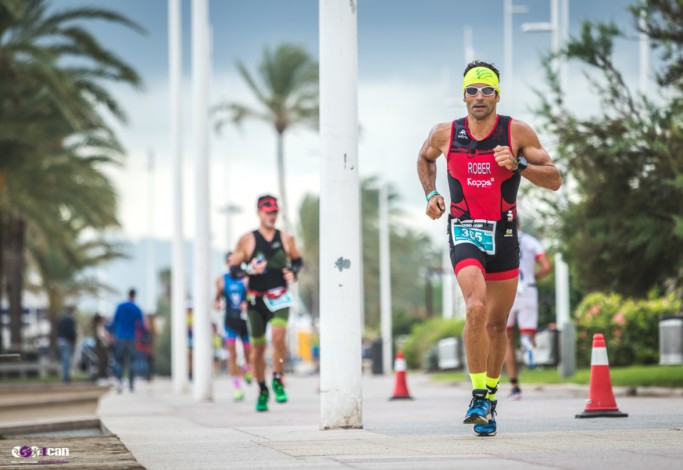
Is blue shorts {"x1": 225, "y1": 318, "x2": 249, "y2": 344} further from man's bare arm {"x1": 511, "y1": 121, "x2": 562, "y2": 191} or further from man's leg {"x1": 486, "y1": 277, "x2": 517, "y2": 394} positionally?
man's bare arm {"x1": 511, "y1": 121, "x2": 562, "y2": 191}

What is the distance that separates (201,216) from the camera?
19109 mm

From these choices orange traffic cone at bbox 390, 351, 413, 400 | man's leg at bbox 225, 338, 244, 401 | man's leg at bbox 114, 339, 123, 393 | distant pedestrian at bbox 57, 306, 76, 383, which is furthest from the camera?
distant pedestrian at bbox 57, 306, 76, 383

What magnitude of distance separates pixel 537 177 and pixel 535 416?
3413 millimetres

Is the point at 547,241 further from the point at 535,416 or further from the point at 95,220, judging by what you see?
the point at 95,220

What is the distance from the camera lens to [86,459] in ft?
24.6

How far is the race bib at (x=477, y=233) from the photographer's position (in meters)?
8.89

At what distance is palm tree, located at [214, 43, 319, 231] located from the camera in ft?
204

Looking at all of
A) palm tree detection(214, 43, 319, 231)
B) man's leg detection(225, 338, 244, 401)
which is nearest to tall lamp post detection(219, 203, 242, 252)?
palm tree detection(214, 43, 319, 231)

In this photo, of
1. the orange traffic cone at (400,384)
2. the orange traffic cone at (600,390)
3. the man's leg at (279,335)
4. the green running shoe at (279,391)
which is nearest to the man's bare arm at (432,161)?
the orange traffic cone at (600,390)

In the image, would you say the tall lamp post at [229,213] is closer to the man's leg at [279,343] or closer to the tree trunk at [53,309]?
the tree trunk at [53,309]

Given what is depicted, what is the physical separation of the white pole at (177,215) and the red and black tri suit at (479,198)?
49.0 ft

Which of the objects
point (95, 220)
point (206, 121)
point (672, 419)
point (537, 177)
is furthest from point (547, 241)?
point (95, 220)

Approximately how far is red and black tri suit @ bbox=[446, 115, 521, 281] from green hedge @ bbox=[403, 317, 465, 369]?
28.1 m

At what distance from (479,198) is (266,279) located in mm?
5750
